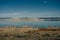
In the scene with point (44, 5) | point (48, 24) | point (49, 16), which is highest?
point (44, 5)

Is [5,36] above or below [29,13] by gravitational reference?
below

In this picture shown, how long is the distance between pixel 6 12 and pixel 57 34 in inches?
36.7

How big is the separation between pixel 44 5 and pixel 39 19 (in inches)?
10.0

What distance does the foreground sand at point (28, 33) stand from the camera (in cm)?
215

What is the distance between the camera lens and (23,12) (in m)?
2.22

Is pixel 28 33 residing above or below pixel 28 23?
below

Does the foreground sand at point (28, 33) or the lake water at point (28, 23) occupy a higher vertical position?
the lake water at point (28, 23)

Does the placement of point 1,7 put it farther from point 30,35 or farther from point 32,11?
point 30,35

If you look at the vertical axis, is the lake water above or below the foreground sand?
above

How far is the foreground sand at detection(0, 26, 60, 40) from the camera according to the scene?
2152 mm

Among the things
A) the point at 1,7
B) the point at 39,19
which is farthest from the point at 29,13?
the point at 1,7

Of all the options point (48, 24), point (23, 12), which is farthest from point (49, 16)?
point (23, 12)

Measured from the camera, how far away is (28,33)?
2162mm

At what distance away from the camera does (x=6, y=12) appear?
221 centimetres
